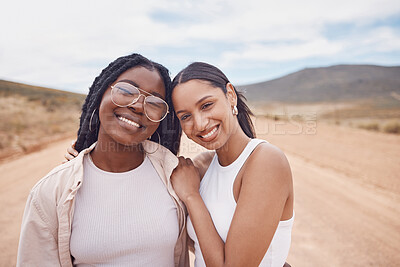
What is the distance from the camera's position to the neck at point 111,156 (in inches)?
87.3

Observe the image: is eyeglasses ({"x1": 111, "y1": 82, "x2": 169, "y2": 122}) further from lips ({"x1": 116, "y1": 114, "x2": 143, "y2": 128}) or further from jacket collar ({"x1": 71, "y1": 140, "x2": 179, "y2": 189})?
jacket collar ({"x1": 71, "y1": 140, "x2": 179, "y2": 189})

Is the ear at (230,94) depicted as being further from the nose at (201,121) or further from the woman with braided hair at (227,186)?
the nose at (201,121)

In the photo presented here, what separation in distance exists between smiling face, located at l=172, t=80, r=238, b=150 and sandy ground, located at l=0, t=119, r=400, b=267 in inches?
104

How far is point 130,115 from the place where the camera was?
212 cm

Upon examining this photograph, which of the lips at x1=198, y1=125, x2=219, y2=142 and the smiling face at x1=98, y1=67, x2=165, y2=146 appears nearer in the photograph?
the smiling face at x1=98, y1=67, x2=165, y2=146

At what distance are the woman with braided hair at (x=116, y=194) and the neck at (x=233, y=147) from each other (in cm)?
42

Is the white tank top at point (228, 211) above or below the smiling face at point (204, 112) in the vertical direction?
below

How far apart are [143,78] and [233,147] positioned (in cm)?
94

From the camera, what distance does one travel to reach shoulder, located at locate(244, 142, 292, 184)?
1816 mm

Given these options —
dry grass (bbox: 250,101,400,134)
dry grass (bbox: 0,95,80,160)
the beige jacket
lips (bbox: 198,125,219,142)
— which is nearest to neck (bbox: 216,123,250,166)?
lips (bbox: 198,125,219,142)

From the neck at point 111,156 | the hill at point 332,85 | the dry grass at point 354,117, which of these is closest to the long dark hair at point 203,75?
the neck at point 111,156

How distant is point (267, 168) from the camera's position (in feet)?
6.01

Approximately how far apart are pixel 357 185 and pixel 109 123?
6653mm

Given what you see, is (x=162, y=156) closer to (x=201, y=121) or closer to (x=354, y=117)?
(x=201, y=121)
